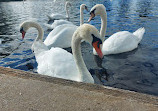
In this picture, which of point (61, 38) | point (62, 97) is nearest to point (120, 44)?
point (61, 38)

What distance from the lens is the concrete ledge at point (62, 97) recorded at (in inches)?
77.7

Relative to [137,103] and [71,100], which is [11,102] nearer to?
[71,100]

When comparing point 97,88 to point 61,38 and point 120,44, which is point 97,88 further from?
point 61,38

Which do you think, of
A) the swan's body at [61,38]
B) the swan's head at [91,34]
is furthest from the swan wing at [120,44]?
the swan's head at [91,34]

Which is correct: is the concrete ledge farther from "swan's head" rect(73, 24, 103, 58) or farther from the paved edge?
"swan's head" rect(73, 24, 103, 58)

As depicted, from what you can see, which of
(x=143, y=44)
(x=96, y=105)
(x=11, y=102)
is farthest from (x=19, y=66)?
(x=143, y=44)

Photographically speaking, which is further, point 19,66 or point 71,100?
point 19,66

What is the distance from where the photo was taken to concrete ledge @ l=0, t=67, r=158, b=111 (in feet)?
6.48

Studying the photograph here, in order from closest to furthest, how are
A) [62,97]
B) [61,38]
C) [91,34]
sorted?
[62,97], [91,34], [61,38]

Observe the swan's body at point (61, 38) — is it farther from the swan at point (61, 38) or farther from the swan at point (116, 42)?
the swan at point (116, 42)

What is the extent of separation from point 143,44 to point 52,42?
14.2 ft

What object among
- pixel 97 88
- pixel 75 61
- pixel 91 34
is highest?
pixel 91 34

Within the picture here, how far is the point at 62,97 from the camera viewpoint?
215cm

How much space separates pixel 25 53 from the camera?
710cm
